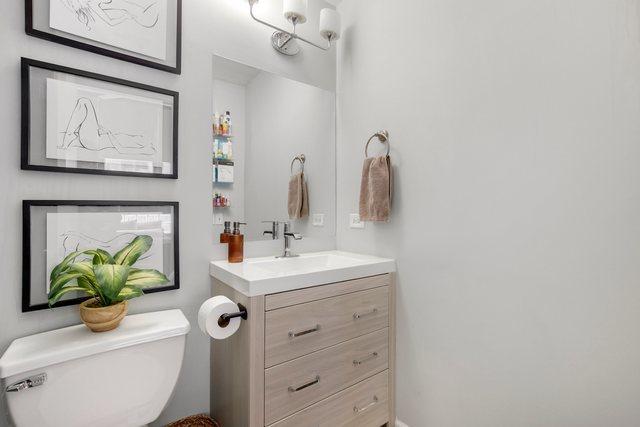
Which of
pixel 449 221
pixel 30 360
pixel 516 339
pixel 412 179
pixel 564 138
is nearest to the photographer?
pixel 30 360

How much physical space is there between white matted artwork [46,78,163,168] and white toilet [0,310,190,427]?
67cm

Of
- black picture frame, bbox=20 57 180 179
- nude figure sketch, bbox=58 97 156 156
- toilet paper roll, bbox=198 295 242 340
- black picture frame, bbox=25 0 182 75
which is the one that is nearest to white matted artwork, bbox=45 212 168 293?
black picture frame, bbox=20 57 180 179

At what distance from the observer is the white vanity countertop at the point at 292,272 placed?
116 cm

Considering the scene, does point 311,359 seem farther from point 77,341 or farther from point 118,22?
point 118,22

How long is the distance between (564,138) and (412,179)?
24.8 inches

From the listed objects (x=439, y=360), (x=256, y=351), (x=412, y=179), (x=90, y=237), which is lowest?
(x=439, y=360)

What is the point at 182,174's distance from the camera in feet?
4.68

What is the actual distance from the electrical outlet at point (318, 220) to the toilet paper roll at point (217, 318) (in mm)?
869

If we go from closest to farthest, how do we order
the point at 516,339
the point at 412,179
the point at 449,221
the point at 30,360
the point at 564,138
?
the point at 30,360 < the point at 564,138 < the point at 516,339 < the point at 449,221 < the point at 412,179

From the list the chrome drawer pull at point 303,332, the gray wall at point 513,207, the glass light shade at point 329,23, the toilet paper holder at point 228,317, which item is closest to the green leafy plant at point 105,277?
the toilet paper holder at point 228,317

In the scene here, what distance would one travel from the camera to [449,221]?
4.62ft

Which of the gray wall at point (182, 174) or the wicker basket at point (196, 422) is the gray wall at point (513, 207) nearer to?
the gray wall at point (182, 174)

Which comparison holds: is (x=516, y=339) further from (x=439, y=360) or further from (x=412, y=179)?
(x=412, y=179)

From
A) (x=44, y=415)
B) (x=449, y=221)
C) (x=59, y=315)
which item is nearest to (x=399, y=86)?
(x=449, y=221)
